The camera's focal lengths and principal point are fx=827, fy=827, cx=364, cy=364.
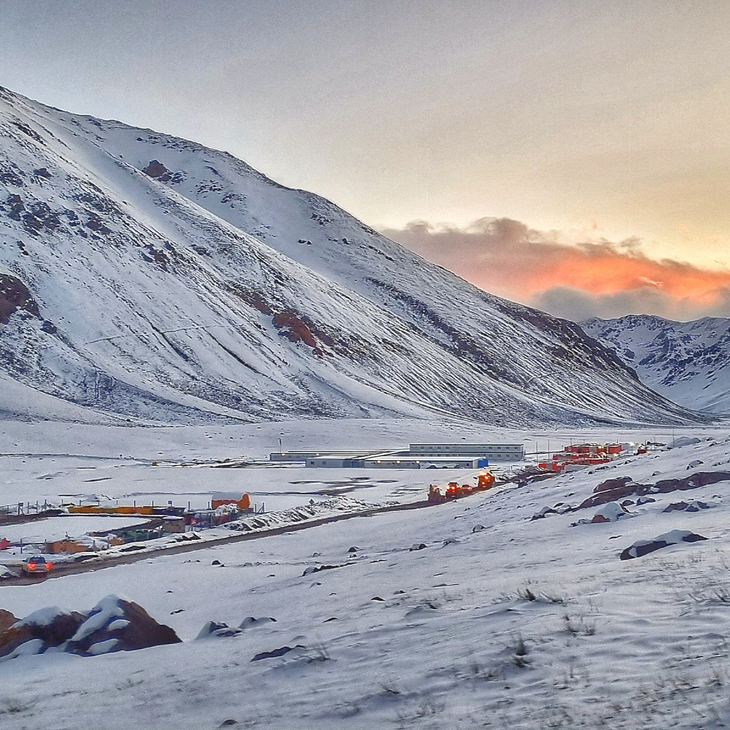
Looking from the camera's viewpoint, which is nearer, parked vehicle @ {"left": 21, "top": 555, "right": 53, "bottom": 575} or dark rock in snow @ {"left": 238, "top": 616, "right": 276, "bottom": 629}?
dark rock in snow @ {"left": 238, "top": 616, "right": 276, "bottom": 629}

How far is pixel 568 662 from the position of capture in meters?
7.41

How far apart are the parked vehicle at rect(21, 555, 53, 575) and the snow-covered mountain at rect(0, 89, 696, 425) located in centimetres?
7830

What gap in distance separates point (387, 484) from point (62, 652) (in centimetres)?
4826

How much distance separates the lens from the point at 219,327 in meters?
136

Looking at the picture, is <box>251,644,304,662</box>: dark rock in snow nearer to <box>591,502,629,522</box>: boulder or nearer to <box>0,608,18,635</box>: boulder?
<box>0,608,18,635</box>: boulder

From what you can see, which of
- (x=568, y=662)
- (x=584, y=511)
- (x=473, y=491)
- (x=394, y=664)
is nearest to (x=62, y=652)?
(x=394, y=664)

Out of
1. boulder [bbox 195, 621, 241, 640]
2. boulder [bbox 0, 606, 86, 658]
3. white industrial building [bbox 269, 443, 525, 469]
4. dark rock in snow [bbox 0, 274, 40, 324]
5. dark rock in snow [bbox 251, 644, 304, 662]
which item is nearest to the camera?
dark rock in snow [bbox 251, 644, 304, 662]

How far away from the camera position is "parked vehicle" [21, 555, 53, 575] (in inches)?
1060

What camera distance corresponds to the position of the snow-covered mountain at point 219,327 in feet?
394

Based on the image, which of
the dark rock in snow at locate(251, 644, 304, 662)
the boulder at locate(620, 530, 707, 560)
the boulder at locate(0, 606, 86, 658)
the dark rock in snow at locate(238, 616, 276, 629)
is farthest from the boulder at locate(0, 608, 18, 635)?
the boulder at locate(620, 530, 707, 560)

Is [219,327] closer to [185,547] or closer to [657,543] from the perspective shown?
[185,547]

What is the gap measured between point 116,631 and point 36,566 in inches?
711

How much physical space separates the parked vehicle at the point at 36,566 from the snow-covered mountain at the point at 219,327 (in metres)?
78.3

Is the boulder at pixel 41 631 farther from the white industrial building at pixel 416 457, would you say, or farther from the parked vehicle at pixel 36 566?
the white industrial building at pixel 416 457
